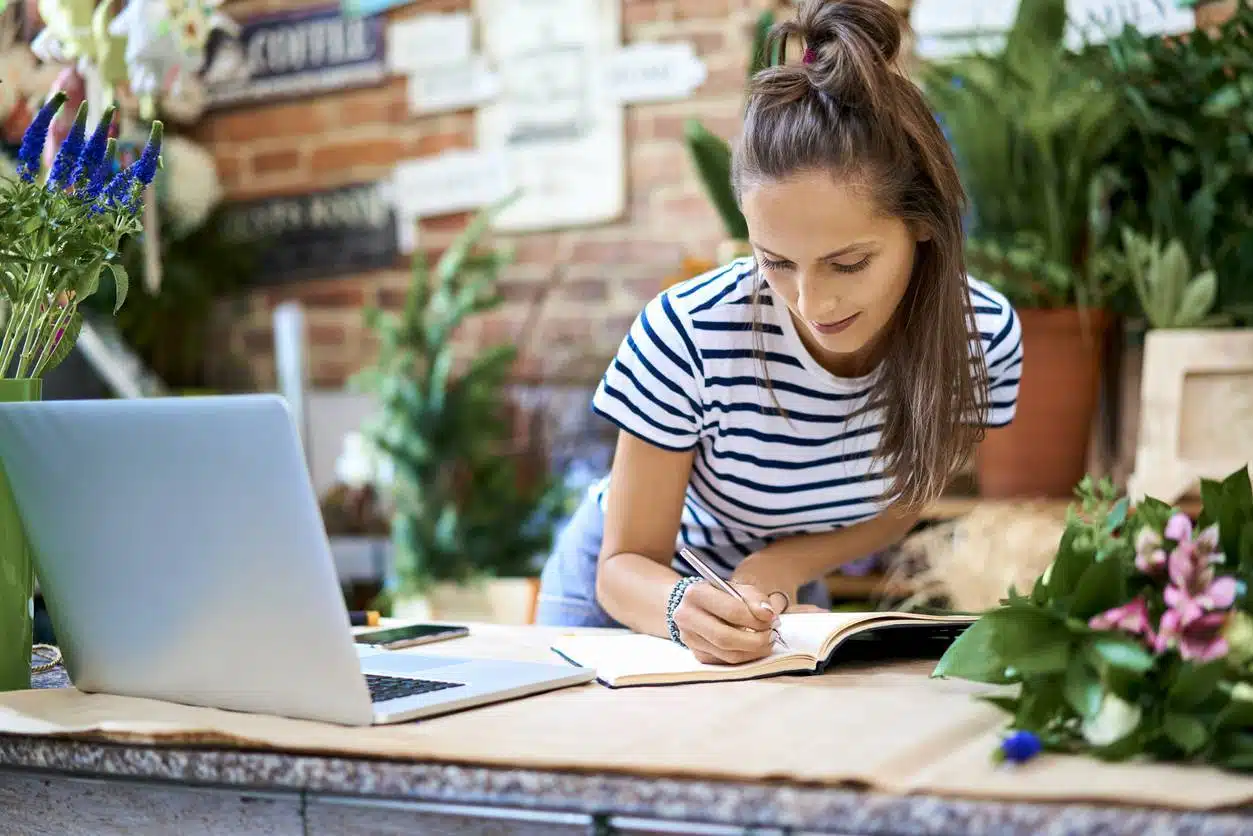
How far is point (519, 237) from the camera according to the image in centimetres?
326

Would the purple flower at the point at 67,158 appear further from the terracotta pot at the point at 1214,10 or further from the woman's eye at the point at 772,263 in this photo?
the terracotta pot at the point at 1214,10

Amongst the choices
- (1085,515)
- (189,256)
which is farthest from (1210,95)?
(189,256)

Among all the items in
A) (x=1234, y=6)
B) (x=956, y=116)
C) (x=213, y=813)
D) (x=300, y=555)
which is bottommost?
(x=213, y=813)

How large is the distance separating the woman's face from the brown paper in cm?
32

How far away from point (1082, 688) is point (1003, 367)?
2.38ft

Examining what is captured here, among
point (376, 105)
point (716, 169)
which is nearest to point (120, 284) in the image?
point (716, 169)

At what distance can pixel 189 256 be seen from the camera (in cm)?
353

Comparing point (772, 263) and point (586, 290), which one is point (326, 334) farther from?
point (772, 263)

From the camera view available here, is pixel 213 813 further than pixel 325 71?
No

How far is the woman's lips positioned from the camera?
1.22 m

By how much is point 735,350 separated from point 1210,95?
1.15 meters

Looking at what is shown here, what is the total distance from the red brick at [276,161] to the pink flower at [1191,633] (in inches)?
122

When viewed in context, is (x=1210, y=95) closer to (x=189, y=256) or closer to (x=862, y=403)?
(x=862, y=403)

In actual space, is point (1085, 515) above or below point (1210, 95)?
below
